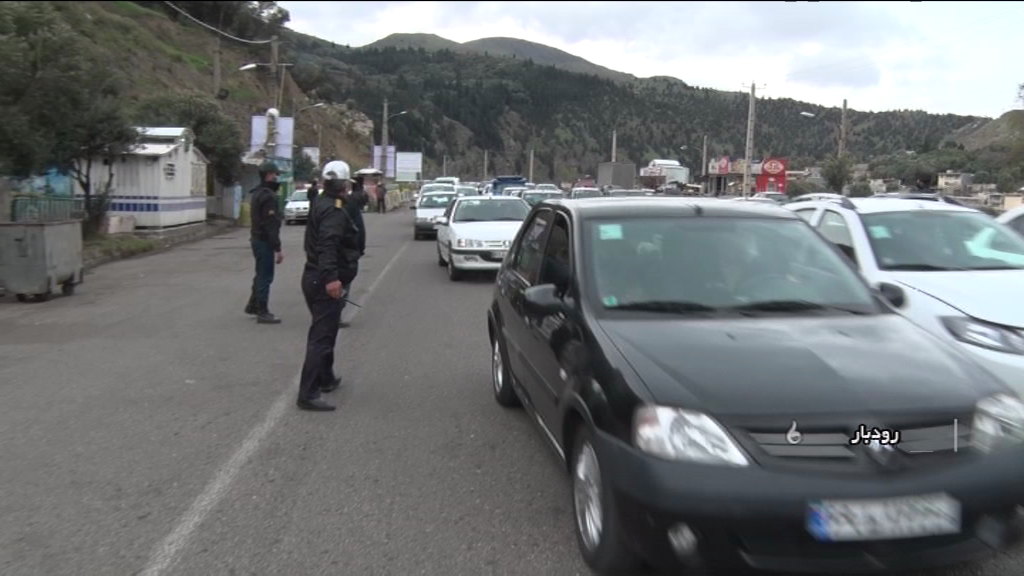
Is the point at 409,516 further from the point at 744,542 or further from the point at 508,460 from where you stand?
the point at 744,542

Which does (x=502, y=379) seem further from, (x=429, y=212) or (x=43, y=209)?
(x=429, y=212)

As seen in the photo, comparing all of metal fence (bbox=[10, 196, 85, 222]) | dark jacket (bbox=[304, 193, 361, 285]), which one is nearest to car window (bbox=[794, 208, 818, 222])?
dark jacket (bbox=[304, 193, 361, 285])

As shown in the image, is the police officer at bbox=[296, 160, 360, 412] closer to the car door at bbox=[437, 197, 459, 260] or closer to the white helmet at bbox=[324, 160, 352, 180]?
the white helmet at bbox=[324, 160, 352, 180]

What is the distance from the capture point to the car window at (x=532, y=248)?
18.0 feet

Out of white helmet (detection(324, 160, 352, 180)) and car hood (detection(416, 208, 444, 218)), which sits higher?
white helmet (detection(324, 160, 352, 180))

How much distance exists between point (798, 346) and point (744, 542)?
0.99m

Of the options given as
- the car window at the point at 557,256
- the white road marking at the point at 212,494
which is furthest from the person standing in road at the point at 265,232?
the car window at the point at 557,256

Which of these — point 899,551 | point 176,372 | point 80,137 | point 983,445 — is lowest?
point 176,372

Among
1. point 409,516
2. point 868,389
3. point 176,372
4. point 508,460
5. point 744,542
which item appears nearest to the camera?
point 744,542

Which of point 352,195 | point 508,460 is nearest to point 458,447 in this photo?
point 508,460

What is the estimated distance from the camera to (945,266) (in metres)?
6.36

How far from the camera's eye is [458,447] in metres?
5.43

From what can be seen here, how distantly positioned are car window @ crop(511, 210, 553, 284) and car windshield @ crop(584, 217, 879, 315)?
772 mm

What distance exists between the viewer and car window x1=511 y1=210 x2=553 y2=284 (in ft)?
18.0
